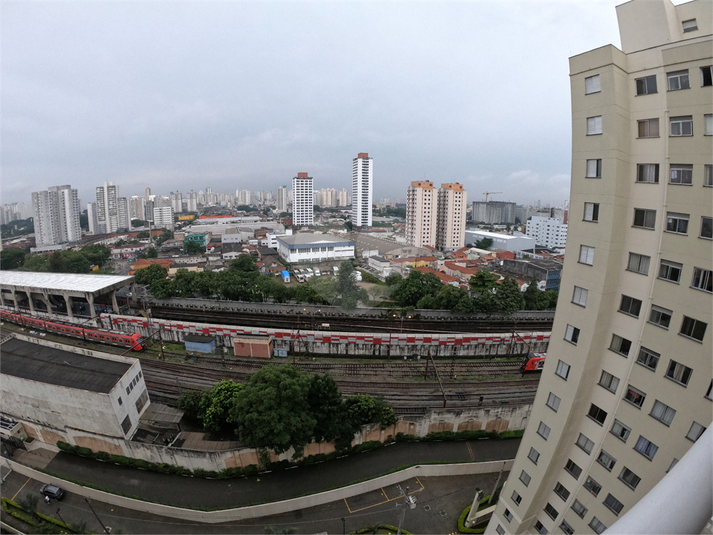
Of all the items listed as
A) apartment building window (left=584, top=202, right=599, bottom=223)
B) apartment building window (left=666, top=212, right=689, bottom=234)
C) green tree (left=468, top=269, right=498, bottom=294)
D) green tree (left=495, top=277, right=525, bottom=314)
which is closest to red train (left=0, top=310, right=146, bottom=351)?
apartment building window (left=584, top=202, right=599, bottom=223)

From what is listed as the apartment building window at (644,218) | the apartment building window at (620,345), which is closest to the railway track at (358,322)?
the apartment building window at (620,345)

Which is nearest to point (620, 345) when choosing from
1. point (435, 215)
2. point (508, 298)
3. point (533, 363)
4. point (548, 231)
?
point (533, 363)

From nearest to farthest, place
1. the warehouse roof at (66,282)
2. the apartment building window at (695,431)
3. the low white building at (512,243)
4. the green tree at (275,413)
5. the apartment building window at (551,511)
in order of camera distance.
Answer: the apartment building window at (695,431)
the apartment building window at (551,511)
the green tree at (275,413)
the warehouse roof at (66,282)
the low white building at (512,243)

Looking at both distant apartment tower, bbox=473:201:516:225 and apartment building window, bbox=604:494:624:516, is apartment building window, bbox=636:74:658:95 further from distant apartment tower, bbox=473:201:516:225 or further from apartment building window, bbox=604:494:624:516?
distant apartment tower, bbox=473:201:516:225

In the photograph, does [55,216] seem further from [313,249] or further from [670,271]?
[670,271]

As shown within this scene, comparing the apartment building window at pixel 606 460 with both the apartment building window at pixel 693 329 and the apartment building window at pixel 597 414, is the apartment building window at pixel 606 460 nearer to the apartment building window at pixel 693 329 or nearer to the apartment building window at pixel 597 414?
the apartment building window at pixel 597 414
